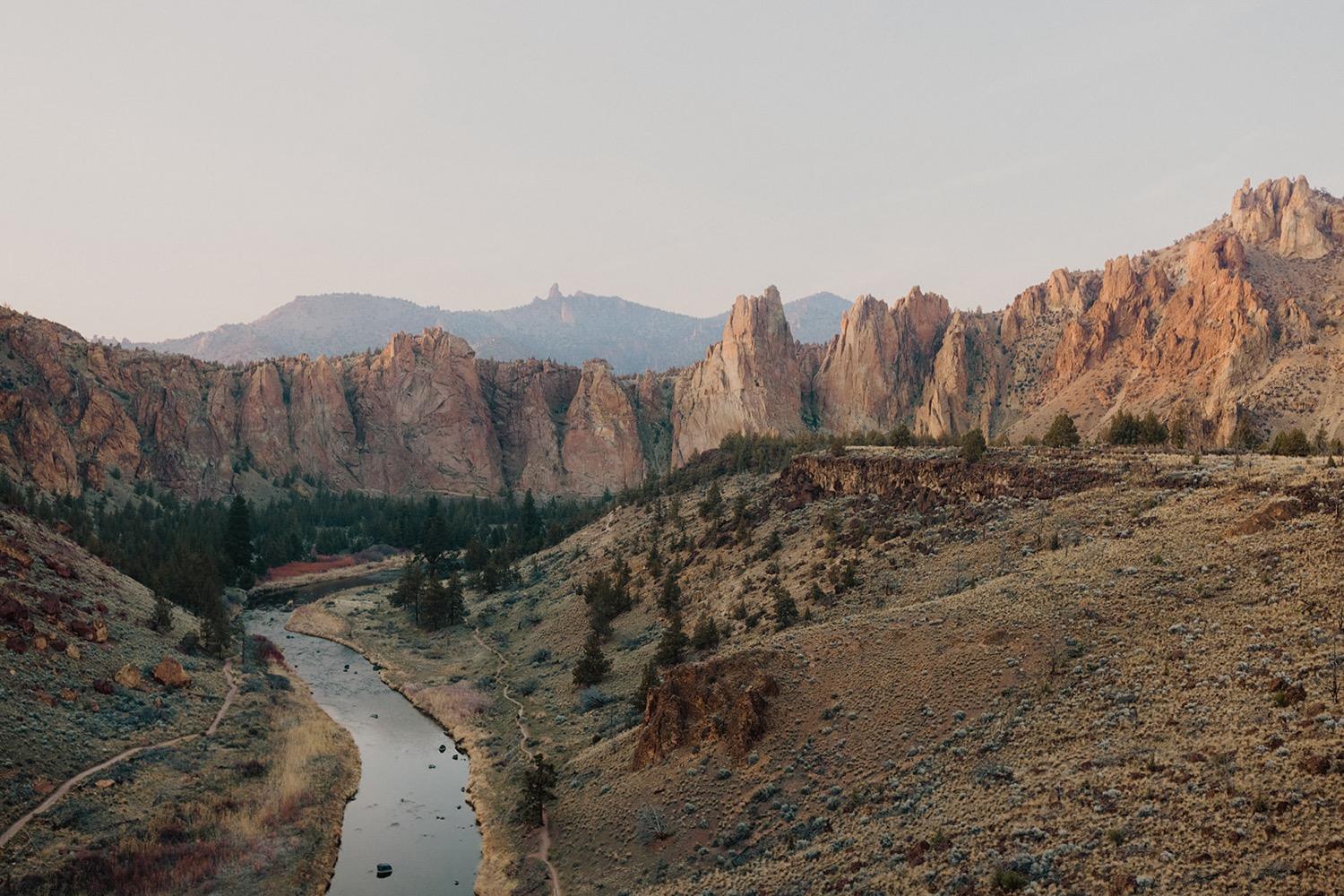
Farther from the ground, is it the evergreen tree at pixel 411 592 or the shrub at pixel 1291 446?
the shrub at pixel 1291 446

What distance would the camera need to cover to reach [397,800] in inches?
1510

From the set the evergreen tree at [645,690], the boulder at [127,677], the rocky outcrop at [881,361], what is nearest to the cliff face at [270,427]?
the rocky outcrop at [881,361]

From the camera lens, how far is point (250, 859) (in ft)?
101

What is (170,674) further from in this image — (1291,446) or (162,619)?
(1291,446)

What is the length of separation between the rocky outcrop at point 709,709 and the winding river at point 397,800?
28.4 ft

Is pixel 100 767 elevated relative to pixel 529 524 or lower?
lower

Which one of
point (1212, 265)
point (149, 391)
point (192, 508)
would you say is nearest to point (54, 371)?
point (149, 391)

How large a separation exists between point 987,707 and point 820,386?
176813 millimetres

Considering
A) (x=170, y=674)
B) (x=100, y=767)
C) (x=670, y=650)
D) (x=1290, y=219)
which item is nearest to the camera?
(x=100, y=767)

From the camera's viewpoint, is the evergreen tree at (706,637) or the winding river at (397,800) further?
the evergreen tree at (706,637)

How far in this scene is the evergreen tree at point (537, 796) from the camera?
106ft

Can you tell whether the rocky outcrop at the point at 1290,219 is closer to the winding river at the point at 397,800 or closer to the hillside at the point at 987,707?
the hillside at the point at 987,707

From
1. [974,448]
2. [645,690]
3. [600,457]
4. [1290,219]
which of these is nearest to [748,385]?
[600,457]

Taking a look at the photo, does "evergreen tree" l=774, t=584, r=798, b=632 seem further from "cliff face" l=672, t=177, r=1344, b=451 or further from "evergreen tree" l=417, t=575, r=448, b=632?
"cliff face" l=672, t=177, r=1344, b=451
